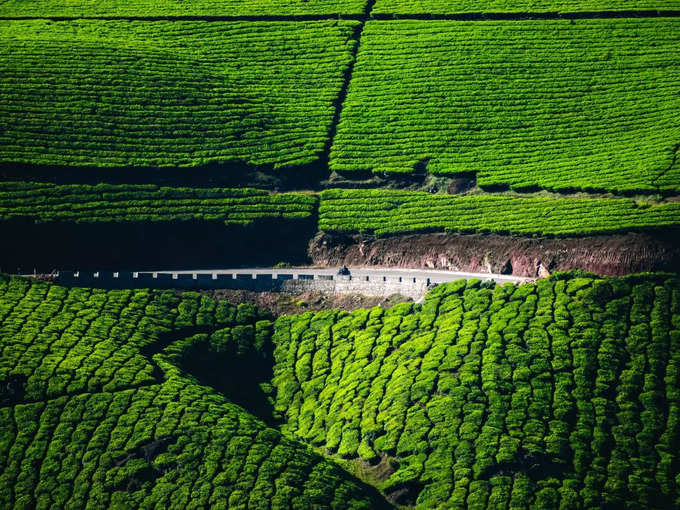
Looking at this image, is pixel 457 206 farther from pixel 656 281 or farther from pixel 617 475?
pixel 617 475

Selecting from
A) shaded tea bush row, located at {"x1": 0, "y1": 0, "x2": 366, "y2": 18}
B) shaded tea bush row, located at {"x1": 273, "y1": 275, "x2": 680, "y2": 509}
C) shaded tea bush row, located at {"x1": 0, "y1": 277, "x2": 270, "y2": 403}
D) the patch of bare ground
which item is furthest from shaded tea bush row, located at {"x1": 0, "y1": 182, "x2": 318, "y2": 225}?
shaded tea bush row, located at {"x1": 0, "y1": 0, "x2": 366, "y2": 18}

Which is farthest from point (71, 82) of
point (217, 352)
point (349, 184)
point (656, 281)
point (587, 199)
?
point (656, 281)

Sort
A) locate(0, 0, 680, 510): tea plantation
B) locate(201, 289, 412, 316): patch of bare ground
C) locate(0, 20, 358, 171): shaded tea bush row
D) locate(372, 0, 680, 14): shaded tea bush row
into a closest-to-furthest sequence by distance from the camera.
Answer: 1. locate(0, 0, 680, 510): tea plantation
2. locate(201, 289, 412, 316): patch of bare ground
3. locate(0, 20, 358, 171): shaded tea bush row
4. locate(372, 0, 680, 14): shaded tea bush row

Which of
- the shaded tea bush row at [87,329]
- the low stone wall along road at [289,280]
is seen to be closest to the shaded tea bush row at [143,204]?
the low stone wall along road at [289,280]

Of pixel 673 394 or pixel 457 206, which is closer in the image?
pixel 673 394

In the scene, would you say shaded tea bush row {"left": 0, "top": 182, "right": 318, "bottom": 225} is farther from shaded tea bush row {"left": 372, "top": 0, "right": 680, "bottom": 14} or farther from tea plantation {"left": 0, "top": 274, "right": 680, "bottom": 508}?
shaded tea bush row {"left": 372, "top": 0, "right": 680, "bottom": 14}

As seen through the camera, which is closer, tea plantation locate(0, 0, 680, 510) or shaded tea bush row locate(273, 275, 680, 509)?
shaded tea bush row locate(273, 275, 680, 509)

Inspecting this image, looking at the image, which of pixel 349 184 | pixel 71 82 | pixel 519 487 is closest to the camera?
pixel 519 487

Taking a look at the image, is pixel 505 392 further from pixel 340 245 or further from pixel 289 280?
pixel 340 245
